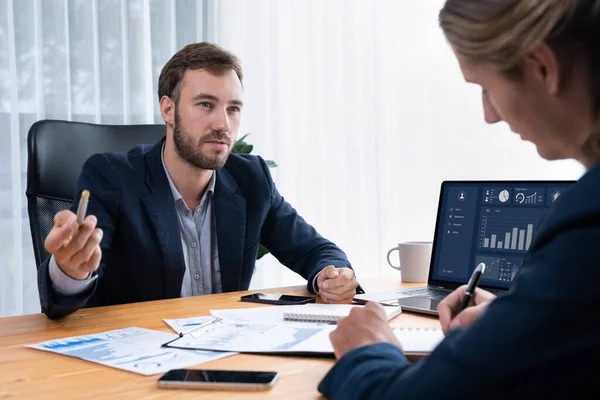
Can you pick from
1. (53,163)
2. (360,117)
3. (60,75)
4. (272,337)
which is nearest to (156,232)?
(53,163)

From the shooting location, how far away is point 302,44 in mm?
3551

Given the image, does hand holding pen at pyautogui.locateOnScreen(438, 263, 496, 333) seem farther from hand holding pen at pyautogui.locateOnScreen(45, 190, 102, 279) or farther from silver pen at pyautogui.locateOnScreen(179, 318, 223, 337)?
hand holding pen at pyautogui.locateOnScreen(45, 190, 102, 279)

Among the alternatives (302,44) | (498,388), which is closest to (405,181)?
(302,44)

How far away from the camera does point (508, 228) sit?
4.91 ft

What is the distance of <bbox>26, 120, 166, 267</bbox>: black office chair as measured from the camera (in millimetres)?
1833

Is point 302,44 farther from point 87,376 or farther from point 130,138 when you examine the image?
point 87,376

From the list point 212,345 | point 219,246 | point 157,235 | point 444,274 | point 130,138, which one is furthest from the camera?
point 130,138

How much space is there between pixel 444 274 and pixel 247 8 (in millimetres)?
2310

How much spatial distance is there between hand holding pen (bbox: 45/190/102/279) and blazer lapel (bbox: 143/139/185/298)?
0.40m

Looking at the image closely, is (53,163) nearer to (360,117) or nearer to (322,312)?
(322,312)

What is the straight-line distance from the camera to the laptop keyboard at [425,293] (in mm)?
1509

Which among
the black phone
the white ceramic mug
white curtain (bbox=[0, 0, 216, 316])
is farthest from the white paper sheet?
white curtain (bbox=[0, 0, 216, 316])

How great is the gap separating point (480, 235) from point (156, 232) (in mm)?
829

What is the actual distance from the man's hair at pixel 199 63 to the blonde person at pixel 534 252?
1.33 m
